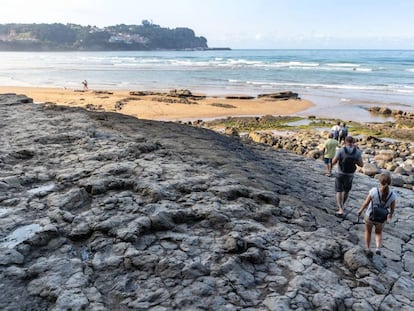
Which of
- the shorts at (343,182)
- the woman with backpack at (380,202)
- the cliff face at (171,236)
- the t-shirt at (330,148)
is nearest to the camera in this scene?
the cliff face at (171,236)

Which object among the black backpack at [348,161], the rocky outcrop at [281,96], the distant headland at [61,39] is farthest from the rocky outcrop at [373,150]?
the distant headland at [61,39]

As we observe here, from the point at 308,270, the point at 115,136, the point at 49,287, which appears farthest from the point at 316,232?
the point at 115,136

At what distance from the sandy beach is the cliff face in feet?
55.7

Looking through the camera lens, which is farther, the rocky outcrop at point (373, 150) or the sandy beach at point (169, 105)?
the sandy beach at point (169, 105)

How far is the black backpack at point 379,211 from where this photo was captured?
696 cm

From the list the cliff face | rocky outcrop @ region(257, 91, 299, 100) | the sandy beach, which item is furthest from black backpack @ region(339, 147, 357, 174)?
rocky outcrop @ region(257, 91, 299, 100)

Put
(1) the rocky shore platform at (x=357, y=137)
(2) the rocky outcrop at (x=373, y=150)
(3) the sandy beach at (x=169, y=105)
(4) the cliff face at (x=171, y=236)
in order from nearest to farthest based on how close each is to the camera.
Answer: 1. (4) the cliff face at (x=171, y=236)
2. (2) the rocky outcrop at (x=373, y=150)
3. (1) the rocky shore platform at (x=357, y=137)
4. (3) the sandy beach at (x=169, y=105)

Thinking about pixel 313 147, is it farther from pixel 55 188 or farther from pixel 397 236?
pixel 55 188

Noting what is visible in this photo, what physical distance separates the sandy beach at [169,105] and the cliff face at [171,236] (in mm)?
16962

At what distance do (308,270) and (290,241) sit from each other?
2.49 feet

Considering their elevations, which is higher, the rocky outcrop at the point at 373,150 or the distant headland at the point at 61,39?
Answer: the distant headland at the point at 61,39

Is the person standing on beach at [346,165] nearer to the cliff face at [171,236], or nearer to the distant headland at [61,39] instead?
the cliff face at [171,236]

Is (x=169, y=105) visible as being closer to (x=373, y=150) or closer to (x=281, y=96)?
(x=281, y=96)

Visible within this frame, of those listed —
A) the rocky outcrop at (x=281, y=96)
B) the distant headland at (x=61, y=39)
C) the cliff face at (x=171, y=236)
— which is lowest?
the rocky outcrop at (x=281, y=96)
